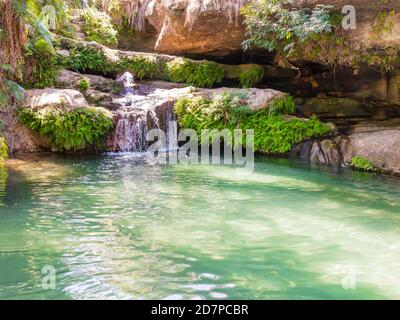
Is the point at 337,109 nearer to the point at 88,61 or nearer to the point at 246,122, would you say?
the point at 246,122

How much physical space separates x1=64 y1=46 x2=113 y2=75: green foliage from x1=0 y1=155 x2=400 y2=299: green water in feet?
26.4

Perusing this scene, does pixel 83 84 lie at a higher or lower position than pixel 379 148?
higher

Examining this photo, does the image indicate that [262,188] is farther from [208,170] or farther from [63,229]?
[63,229]

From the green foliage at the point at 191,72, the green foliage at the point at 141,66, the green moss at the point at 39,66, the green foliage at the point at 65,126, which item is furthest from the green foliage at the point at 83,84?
the green foliage at the point at 191,72

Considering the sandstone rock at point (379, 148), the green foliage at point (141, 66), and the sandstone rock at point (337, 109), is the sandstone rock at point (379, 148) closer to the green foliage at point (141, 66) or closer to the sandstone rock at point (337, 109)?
the sandstone rock at point (337, 109)

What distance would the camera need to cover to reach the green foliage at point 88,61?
1715cm

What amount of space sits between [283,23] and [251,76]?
4.55 meters

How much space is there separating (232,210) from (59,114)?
8.25 m

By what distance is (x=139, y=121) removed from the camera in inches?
584

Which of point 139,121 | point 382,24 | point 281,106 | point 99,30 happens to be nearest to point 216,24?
point 281,106

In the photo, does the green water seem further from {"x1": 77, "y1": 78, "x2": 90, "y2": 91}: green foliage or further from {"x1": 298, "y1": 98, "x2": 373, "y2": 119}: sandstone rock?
{"x1": 298, "y1": 98, "x2": 373, "y2": 119}: sandstone rock

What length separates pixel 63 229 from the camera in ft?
20.0

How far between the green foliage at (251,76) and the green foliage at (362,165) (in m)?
7.17

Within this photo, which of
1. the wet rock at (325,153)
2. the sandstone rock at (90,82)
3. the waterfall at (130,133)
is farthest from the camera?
the sandstone rock at (90,82)
